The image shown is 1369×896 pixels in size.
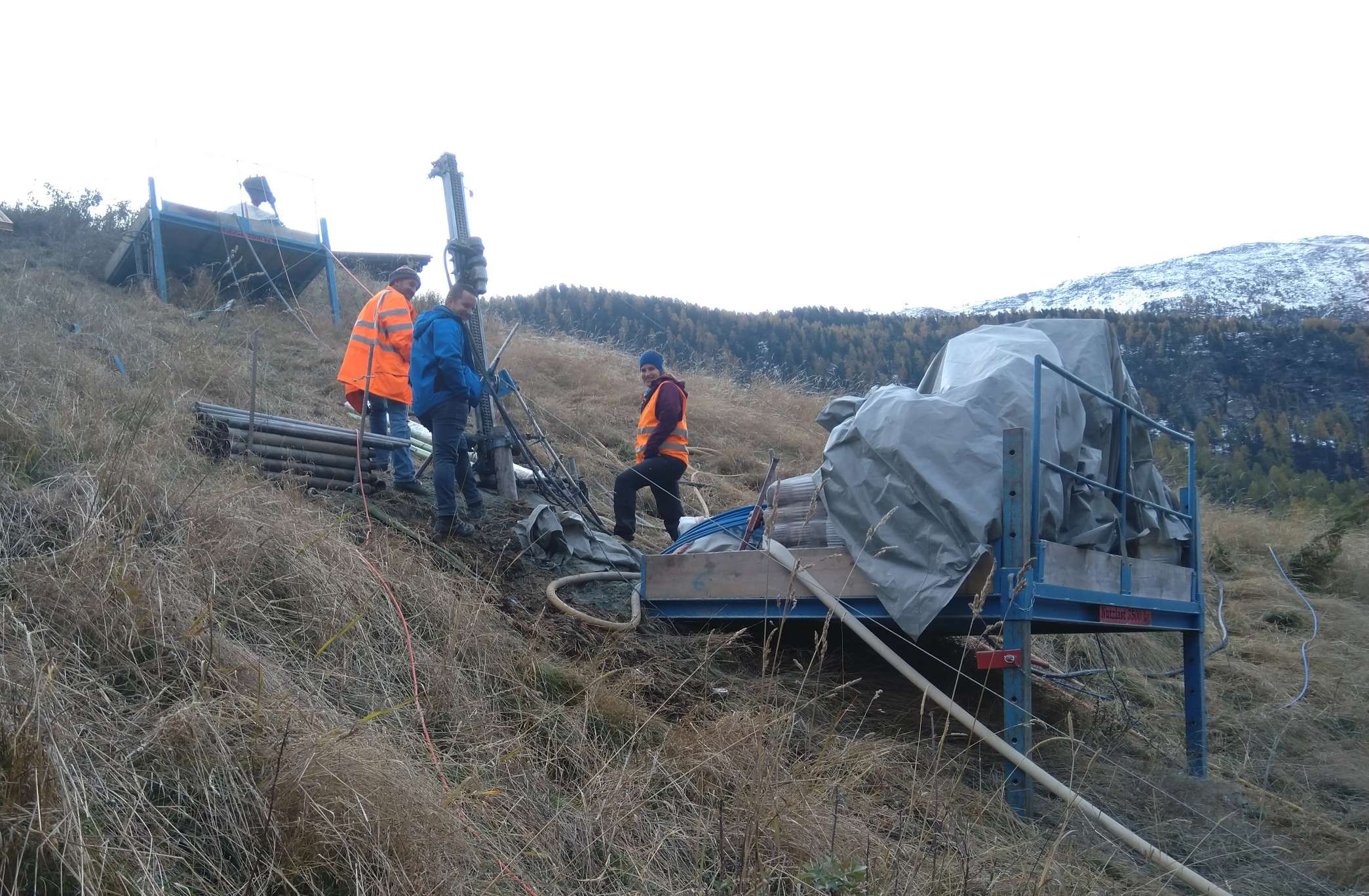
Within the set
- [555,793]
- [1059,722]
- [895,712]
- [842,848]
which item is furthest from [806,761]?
[1059,722]

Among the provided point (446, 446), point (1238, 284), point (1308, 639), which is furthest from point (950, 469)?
point (1238, 284)

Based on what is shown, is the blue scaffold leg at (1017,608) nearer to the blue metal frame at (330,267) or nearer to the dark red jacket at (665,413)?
the dark red jacket at (665,413)

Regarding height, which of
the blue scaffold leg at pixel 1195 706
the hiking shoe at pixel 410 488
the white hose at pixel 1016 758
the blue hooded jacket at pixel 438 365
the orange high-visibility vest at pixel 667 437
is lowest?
the blue scaffold leg at pixel 1195 706

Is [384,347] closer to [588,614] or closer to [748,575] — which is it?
[588,614]

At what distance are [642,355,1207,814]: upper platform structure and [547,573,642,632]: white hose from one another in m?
0.25

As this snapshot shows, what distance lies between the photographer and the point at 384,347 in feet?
24.6

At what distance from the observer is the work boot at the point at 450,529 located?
607 centimetres

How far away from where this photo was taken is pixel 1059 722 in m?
6.26

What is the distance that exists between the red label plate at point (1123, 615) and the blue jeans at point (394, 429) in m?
4.66

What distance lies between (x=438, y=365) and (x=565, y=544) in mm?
1379

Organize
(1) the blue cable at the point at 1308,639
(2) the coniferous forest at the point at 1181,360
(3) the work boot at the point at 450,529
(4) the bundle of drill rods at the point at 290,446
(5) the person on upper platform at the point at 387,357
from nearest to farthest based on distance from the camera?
(3) the work boot at the point at 450,529, (4) the bundle of drill rods at the point at 290,446, (5) the person on upper platform at the point at 387,357, (1) the blue cable at the point at 1308,639, (2) the coniferous forest at the point at 1181,360

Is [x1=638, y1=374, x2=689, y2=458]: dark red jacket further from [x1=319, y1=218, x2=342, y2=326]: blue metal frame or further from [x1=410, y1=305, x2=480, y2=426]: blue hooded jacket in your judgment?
[x1=319, y1=218, x2=342, y2=326]: blue metal frame

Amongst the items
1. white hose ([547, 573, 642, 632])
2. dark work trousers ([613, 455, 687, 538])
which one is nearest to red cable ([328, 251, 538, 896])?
white hose ([547, 573, 642, 632])

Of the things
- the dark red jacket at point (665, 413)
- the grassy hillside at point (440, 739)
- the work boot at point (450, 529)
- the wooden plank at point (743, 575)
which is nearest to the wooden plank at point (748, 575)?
the wooden plank at point (743, 575)
